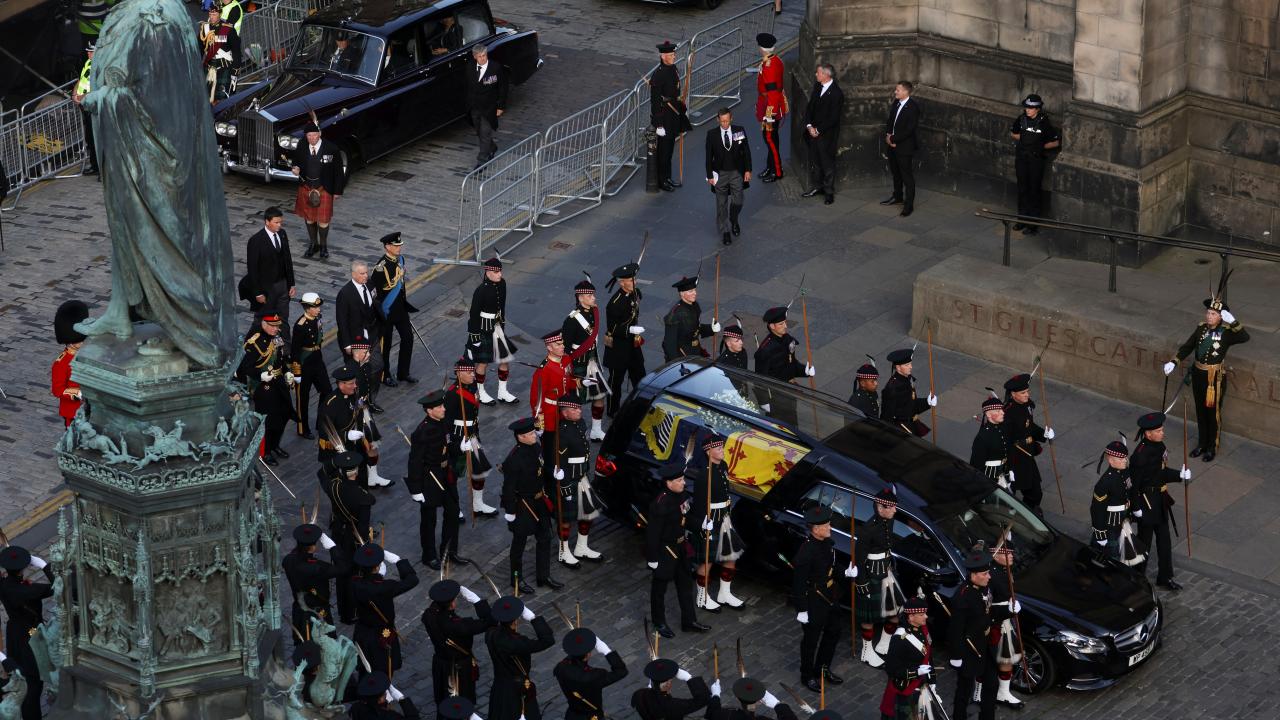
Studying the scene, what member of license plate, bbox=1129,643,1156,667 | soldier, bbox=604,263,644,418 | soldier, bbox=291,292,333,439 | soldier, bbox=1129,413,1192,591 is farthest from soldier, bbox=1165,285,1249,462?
soldier, bbox=291,292,333,439

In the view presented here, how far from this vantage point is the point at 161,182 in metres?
11.3

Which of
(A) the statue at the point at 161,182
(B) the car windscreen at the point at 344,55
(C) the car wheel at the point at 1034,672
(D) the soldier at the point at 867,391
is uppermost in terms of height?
(A) the statue at the point at 161,182

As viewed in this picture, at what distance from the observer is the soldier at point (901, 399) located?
2006 centimetres

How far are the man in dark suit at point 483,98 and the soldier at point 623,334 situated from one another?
6857 mm

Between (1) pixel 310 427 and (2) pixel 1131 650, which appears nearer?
(2) pixel 1131 650

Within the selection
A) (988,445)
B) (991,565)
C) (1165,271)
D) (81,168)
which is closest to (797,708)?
(991,565)

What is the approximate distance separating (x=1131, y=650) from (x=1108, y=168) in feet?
26.7

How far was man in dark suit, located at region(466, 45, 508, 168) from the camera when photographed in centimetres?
2784

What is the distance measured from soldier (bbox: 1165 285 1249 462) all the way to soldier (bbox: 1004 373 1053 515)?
184 centimetres

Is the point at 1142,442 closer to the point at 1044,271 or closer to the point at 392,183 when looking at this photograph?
the point at 1044,271

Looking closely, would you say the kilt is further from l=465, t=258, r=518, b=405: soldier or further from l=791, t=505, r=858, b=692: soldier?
l=791, t=505, r=858, b=692: soldier

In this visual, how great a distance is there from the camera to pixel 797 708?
17.2 m

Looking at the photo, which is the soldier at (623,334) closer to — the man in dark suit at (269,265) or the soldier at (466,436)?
the soldier at (466,436)

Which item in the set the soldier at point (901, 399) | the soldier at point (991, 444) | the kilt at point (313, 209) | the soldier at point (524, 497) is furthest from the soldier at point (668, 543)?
the kilt at point (313, 209)
